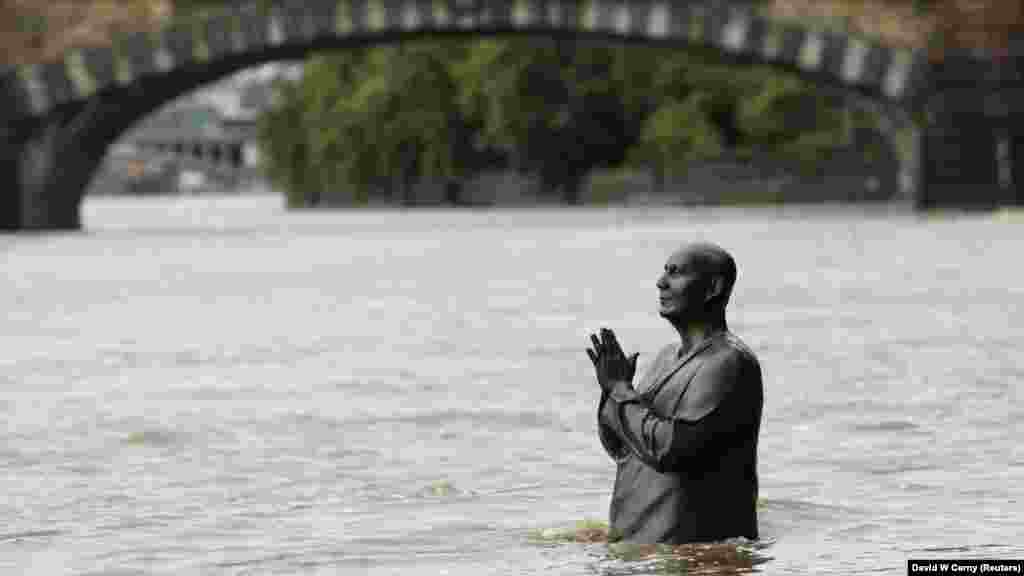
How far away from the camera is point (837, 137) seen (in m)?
81.6

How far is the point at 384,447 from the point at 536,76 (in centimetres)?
7060

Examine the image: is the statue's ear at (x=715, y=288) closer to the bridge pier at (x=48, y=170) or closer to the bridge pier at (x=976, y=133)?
the bridge pier at (x=976, y=133)

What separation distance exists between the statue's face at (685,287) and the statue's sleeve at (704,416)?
184 millimetres

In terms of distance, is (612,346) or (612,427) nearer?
(612,346)

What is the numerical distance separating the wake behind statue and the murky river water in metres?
0.17

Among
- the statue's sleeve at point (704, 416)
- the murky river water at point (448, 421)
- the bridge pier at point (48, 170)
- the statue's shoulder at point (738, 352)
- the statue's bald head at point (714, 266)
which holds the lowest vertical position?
the bridge pier at point (48, 170)

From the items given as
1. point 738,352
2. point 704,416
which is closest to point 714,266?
point 738,352

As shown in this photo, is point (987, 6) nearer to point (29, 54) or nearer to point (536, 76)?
point (29, 54)

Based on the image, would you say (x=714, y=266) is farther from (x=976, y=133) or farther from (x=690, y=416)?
(x=976, y=133)

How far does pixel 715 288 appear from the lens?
841cm

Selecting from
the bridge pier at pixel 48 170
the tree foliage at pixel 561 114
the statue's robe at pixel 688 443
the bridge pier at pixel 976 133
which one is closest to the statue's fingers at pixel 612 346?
the statue's robe at pixel 688 443

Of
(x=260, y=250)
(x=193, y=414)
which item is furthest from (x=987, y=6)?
(x=193, y=414)

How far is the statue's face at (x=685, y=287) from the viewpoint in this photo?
839 cm

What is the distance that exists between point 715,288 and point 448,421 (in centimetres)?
564
